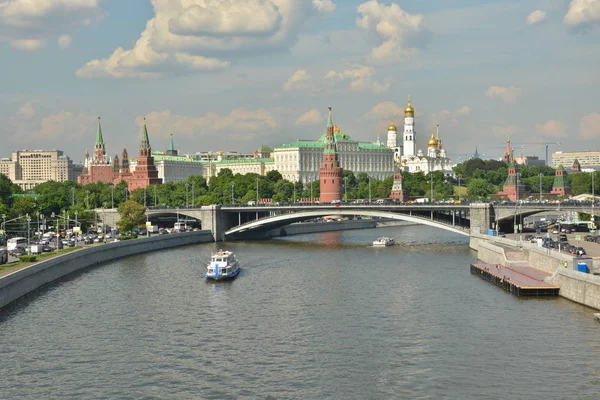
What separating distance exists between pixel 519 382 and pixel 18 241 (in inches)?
2240

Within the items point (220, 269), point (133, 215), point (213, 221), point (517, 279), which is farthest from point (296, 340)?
point (133, 215)

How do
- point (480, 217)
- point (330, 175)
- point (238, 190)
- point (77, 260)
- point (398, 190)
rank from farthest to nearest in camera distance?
point (398, 190), point (238, 190), point (330, 175), point (480, 217), point (77, 260)

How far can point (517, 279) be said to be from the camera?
52781 millimetres

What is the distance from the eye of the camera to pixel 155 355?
36.3 metres

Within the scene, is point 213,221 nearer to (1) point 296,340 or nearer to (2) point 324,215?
(2) point 324,215

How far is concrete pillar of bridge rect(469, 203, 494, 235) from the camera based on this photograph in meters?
83.3

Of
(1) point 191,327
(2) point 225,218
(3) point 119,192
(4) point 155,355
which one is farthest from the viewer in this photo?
(3) point 119,192

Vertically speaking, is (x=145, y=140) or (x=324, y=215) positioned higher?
(x=145, y=140)

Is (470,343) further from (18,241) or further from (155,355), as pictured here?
(18,241)

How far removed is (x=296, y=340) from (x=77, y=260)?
3022 cm

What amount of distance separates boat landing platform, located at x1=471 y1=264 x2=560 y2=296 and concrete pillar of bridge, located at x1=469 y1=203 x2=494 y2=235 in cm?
2249

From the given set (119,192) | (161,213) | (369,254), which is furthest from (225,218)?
(119,192)

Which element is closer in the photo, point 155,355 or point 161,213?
point 155,355

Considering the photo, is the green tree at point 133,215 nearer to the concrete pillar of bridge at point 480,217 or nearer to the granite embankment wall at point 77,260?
the granite embankment wall at point 77,260
